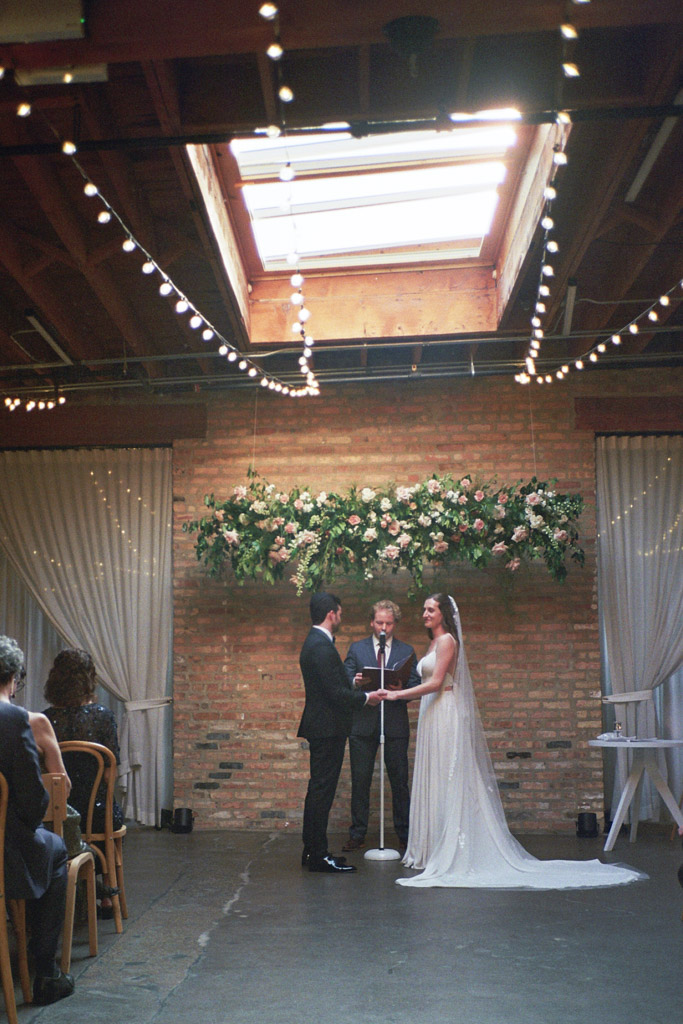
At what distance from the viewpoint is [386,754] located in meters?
7.53

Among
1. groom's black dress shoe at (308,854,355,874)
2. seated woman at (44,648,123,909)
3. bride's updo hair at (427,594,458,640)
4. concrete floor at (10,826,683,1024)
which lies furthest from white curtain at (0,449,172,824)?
seated woman at (44,648,123,909)

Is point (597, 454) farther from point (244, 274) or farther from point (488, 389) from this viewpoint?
point (244, 274)

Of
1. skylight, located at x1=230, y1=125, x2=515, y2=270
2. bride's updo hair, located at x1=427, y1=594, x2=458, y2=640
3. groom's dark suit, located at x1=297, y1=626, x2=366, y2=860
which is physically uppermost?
skylight, located at x1=230, y1=125, x2=515, y2=270

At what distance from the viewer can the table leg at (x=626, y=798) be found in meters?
7.10

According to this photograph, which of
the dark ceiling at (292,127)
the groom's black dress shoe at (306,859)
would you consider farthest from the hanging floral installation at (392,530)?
the groom's black dress shoe at (306,859)

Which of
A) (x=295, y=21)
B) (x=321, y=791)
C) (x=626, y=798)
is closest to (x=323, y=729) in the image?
(x=321, y=791)

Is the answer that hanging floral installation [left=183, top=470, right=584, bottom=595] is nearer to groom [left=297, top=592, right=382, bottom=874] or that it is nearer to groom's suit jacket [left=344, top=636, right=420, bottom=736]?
groom's suit jacket [left=344, top=636, right=420, bottom=736]

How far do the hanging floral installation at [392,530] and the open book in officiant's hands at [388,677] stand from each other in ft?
2.97

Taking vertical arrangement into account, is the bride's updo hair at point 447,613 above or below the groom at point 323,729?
above

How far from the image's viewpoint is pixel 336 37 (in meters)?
4.25

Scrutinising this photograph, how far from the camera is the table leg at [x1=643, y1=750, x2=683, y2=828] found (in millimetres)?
7191

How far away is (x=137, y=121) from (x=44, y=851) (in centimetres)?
375

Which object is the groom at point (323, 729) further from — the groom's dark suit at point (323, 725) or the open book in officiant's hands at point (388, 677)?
the open book in officiant's hands at point (388, 677)

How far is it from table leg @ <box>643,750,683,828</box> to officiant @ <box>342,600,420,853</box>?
172 centimetres
